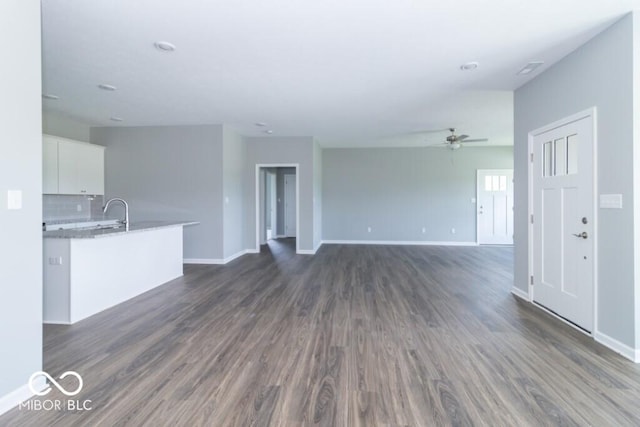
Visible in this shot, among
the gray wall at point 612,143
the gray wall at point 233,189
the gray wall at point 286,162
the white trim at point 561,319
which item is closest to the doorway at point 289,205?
the gray wall at point 286,162

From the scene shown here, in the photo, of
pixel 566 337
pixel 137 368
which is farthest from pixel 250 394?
pixel 566 337

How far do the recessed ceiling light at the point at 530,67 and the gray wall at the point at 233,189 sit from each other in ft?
15.6

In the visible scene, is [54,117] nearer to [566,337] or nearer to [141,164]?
[141,164]

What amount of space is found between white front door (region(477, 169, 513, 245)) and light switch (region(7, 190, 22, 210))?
9002 millimetres

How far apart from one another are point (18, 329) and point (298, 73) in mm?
3203

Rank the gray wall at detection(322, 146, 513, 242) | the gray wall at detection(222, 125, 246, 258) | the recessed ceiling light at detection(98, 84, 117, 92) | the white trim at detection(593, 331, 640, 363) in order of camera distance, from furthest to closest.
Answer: the gray wall at detection(322, 146, 513, 242) < the gray wall at detection(222, 125, 246, 258) < the recessed ceiling light at detection(98, 84, 117, 92) < the white trim at detection(593, 331, 640, 363)

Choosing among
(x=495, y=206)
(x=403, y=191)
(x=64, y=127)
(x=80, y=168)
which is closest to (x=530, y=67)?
(x=403, y=191)

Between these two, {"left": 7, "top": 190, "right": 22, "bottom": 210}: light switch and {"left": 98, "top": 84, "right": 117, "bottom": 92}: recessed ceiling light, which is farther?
{"left": 98, "top": 84, "right": 117, "bottom": 92}: recessed ceiling light

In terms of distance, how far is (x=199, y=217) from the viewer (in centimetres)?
622

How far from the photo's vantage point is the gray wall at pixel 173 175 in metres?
6.16

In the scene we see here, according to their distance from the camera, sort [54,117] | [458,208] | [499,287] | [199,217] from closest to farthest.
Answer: [499,287] < [54,117] < [199,217] < [458,208]

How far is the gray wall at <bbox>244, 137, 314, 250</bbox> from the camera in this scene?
730 centimetres

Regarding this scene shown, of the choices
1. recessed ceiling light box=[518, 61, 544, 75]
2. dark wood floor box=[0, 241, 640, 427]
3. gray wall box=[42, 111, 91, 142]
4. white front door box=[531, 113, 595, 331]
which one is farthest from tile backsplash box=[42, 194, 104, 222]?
white front door box=[531, 113, 595, 331]

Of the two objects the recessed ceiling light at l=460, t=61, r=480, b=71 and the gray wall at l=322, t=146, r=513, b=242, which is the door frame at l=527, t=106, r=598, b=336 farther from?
the gray wall at l=322, t=146, r=513, b=242
